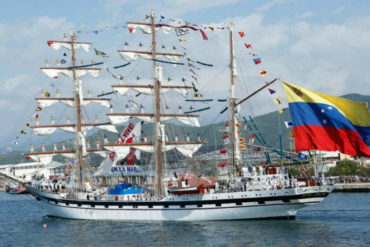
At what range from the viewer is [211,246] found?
35094 millimetres

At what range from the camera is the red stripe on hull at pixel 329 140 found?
38719 millimetres

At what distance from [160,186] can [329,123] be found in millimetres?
18759

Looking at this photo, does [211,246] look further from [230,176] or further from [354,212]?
[354,212]

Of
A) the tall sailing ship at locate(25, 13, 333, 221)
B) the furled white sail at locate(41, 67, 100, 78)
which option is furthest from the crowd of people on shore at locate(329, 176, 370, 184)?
the furled white sail at locate(41, 67, 100, 78)

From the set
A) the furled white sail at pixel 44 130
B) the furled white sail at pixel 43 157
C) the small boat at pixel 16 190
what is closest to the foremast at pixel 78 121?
the furled white sail at pixel 44 130

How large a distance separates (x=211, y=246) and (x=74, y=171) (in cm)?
2629

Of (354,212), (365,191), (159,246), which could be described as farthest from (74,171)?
(365,191)

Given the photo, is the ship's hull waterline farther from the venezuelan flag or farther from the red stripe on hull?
the venezuelan flag

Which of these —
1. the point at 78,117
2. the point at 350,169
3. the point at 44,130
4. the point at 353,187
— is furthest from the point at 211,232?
the point at 350,169

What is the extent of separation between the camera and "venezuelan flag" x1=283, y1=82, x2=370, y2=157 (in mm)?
38938

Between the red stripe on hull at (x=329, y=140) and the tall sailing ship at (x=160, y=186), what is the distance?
492cm

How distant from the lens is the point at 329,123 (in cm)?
4006

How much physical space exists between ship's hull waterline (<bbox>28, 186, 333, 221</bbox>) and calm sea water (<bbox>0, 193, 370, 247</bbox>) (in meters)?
1.02

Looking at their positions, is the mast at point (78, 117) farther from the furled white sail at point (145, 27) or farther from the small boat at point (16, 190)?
the small boat at point (16, 190)
